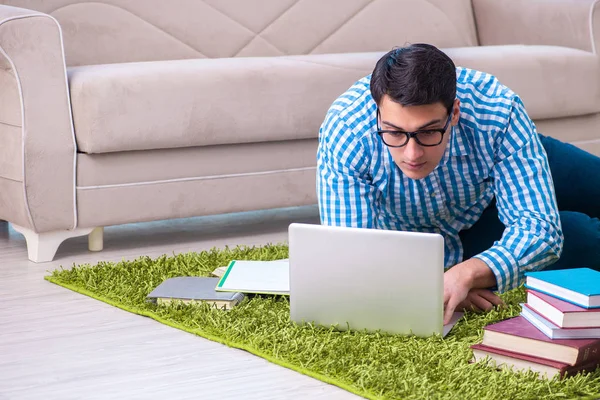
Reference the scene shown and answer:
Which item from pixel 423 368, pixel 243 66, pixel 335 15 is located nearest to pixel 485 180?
pixel 423 368

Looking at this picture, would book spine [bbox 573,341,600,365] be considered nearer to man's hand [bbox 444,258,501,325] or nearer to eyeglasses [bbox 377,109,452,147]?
man's hand [bbox 444,258,501,325]

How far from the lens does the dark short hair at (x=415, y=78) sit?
184cm

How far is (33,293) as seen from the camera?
251cm

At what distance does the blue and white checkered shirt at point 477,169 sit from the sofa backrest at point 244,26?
1.61 meters

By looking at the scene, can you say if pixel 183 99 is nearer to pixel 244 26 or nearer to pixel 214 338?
pixel 244 26

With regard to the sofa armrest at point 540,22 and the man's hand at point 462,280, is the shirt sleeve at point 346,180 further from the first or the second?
the sofa armrest at point 540,22

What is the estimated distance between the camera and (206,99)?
3.03 meters

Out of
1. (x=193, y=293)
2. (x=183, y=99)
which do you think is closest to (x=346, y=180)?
(x=193, y=293)

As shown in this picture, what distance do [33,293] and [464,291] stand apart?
1152 millimetres

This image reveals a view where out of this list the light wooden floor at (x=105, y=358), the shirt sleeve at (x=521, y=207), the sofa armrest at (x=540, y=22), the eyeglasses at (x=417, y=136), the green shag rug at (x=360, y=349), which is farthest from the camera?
the sofa armrest at (x=540, y=22)

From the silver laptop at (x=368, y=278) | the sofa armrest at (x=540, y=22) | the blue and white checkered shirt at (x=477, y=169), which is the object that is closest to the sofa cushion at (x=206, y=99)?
the sofa armrest at (x=540, y=22)

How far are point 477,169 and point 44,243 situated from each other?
140 cm

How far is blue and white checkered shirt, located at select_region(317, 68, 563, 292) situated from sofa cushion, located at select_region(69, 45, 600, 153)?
3.12 ft

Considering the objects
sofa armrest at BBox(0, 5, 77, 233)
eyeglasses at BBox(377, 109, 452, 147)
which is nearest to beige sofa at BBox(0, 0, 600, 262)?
sofa armrest at BBox(0, 5, 77, 233)
